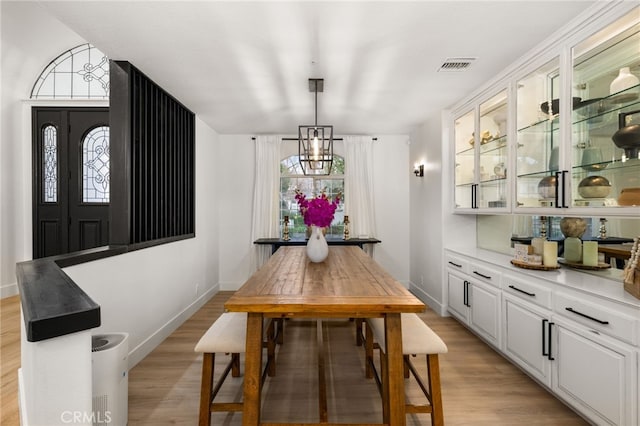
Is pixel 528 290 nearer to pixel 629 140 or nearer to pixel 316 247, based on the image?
pixel 629 140

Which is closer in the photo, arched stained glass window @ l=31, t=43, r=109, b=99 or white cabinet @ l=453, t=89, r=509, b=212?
white cabinet @ l=453, t=89, r=509, b=212

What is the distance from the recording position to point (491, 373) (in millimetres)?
2568

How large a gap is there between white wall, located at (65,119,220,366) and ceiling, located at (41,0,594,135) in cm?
150

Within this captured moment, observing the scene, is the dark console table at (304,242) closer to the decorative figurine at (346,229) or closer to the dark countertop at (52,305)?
the decorative figurine at (346,229)

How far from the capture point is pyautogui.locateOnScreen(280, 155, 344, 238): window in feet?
17.6

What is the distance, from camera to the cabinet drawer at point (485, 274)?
2828 millimetres

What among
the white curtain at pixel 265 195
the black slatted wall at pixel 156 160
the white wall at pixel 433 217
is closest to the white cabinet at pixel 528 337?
the white wall at pixel 433 217

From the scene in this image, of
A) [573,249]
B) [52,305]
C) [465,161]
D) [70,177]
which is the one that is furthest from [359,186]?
[52,305]

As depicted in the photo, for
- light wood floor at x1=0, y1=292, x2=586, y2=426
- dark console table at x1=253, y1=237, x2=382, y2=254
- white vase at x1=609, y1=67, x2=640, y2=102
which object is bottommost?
light wood floor at x1=0, y1=292, x2=586, y2=426

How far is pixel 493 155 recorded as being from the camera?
3.18 meters

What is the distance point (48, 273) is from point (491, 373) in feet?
10.0

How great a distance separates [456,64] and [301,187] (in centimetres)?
317

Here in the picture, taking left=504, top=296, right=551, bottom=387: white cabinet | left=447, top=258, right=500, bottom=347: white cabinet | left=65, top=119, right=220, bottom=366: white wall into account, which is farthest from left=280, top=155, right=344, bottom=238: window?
left=504, top=296, right=551, bottom=387: white cabinet

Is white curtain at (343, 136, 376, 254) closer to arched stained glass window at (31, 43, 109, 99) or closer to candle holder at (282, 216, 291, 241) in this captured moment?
candle holder at (282, 216, 291, 241)
